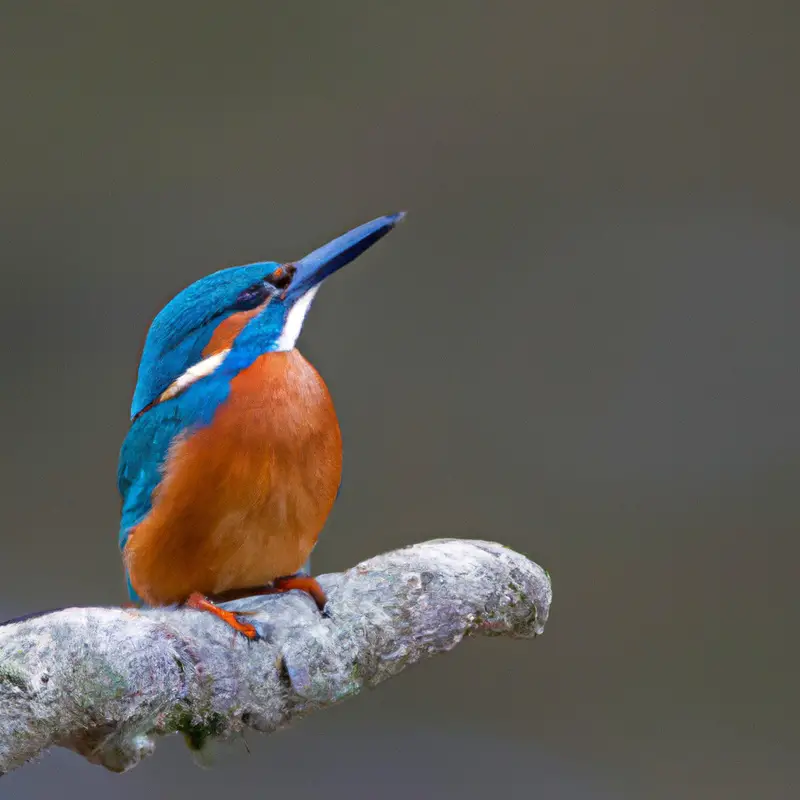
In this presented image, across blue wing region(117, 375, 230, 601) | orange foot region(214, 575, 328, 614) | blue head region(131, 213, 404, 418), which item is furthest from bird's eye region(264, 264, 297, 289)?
orange foot region(214, 575, 328, 614)

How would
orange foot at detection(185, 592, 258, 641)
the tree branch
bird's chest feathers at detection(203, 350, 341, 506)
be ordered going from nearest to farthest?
1. the tree branch
2. orange foot at detection(185, 592, 258, 641)
3. bird's chest feathers at detection(203, 350, 341, 506)

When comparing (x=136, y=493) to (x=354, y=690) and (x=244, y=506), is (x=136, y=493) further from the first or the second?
(x=354, y=690)

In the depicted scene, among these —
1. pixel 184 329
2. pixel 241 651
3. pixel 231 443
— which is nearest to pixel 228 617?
pixel 241 651

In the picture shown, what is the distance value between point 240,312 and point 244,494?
0.18 meters

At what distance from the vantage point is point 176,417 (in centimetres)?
87

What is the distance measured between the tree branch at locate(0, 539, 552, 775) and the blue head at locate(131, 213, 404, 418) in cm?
23

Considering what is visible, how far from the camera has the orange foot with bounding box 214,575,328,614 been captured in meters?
0.86

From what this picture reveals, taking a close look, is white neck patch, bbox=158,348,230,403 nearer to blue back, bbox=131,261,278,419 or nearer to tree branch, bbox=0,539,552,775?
blue back, bbox=131,261,278,419

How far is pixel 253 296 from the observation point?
0.90 meters

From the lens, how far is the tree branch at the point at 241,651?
0.61 metres

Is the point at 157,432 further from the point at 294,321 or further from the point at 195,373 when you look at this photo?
the point at 294,321

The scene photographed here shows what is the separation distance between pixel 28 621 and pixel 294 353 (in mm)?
382

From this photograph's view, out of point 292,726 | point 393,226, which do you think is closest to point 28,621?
point 292,726

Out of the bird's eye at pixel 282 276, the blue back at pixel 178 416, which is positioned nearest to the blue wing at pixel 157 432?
the blue back at pixel 178 416
